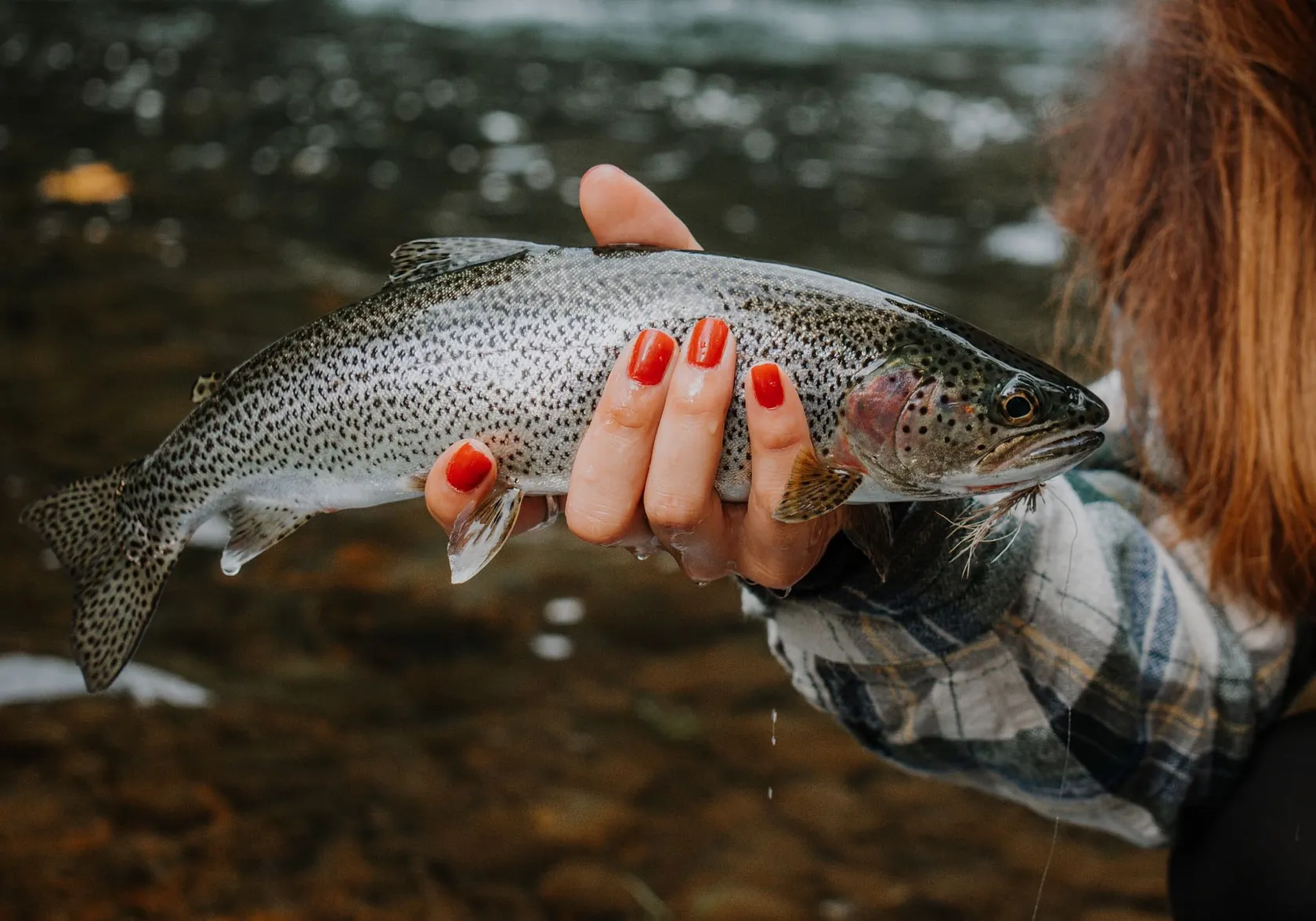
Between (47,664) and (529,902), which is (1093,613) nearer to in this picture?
(529,902)

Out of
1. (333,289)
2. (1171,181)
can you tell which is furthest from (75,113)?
(1171,181)

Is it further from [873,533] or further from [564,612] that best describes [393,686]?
[873,533]

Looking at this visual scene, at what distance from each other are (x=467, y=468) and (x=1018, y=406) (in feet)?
2.83

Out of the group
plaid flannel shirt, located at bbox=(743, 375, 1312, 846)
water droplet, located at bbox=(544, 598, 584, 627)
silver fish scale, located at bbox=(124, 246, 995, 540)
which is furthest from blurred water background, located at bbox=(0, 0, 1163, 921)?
silver fish scale, located at bbox=(124, 246, 995, 540)

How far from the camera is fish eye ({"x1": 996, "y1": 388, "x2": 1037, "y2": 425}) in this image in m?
1.79

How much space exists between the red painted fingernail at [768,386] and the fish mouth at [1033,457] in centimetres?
32

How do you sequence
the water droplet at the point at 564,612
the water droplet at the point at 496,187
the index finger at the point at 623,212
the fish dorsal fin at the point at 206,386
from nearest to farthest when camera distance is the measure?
the index finger at the point at 623,212 → the fish dorsal fin at the point at 206,386 → the water droplet at the point at 564,612 → the water droplet at the point at 496,187

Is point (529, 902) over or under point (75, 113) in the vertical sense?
under

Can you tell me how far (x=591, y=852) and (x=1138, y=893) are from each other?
1.42 metres

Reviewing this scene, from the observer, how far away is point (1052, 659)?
7.50ft

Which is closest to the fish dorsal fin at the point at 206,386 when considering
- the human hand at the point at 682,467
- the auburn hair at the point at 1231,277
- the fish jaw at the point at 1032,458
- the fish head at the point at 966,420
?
the human hand at the point at 682,467

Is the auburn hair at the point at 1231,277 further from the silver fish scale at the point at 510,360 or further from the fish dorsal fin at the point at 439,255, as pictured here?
the fish dorsal fin at the point at 439,255

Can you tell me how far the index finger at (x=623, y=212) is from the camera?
2.11m

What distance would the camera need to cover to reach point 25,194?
25.3 ft
